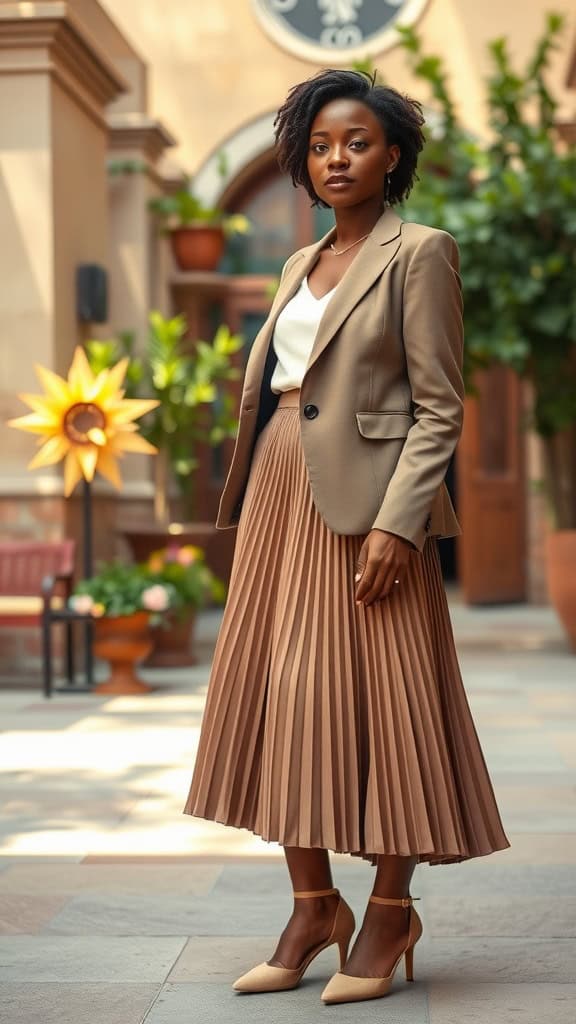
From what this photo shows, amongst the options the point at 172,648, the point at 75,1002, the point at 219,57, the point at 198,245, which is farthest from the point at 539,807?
the point at 219,57

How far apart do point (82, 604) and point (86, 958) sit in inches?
177

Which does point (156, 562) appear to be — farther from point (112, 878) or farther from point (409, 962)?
point (409, 962)

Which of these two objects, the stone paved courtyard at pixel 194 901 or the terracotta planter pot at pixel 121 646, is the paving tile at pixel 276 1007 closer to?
the stone paved courtyard at pixel 194 901

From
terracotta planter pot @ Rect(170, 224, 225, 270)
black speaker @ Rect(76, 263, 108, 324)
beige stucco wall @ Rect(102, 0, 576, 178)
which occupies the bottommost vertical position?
black speaker @ Rect(76, 263, 108, 324)

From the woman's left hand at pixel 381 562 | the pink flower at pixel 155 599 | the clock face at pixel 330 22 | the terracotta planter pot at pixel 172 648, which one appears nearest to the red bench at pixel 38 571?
the pink flower at pixel 155 599

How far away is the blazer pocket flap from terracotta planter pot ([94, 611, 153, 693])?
16.1 feet

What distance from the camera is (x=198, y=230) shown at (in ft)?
39.4

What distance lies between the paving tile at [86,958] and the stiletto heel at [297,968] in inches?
7.8

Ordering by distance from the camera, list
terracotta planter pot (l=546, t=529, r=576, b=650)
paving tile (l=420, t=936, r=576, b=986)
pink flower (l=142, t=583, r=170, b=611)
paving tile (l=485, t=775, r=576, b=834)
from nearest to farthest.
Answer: paving tile (l=420, t=936, r=576, b=986), paving tile (l=485, t=775, r=576, b=834), pink flower (l=142, t=583, r=170, b=611), terracotta planter pot (l=546, t=529, r=576, b=650)

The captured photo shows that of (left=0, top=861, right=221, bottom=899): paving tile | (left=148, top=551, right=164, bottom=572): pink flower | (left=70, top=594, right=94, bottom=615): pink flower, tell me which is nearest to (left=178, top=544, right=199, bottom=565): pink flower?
(left=148, top=551, right=164, bottom=572): pink flower

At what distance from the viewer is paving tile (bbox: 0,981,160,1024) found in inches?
103

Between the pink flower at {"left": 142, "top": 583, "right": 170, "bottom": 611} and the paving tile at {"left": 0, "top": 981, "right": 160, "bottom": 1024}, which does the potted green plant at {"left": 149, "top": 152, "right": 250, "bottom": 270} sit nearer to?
the pink flower at {"left": 142, "top": 583, "right": 170, "bottom": 611}

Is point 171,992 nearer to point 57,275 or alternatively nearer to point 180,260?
point 57,275

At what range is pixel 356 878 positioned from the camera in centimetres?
365
